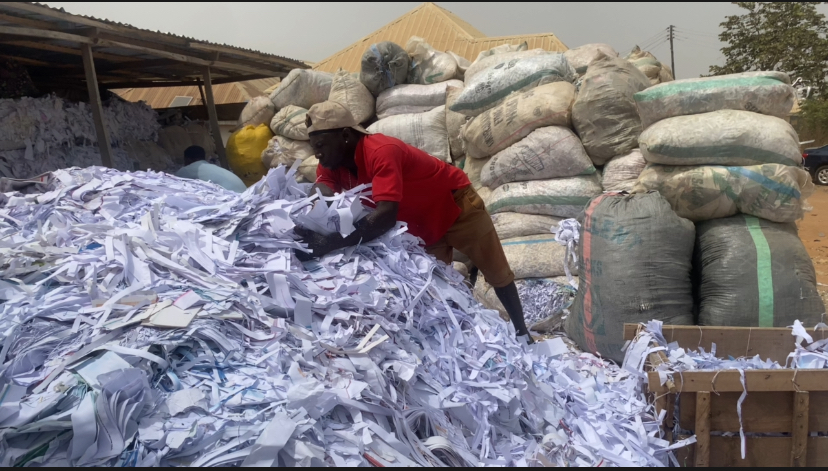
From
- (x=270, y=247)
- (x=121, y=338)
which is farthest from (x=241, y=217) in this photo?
(x=121, y=338)

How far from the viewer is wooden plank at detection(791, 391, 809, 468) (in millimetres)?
1971

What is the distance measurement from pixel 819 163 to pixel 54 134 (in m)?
14.1

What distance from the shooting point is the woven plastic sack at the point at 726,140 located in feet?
10.0

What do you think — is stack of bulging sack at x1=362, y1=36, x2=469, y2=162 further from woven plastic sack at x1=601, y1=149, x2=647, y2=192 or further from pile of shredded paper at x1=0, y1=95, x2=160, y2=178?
pile of shredded paper at x1=0, y1=95, x2=160, y2=178

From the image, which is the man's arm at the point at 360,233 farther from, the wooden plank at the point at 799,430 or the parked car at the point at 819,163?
the parked car at the point at 819,163

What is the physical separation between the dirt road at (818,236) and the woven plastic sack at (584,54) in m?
2.91

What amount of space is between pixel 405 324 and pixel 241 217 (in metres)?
0.82

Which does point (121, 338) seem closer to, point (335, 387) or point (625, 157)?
point (335, 387)

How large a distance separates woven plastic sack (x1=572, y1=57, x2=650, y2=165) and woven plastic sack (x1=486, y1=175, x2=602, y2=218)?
0.25 meters

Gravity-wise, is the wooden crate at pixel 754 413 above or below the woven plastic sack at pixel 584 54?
below

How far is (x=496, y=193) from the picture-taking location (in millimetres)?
4320

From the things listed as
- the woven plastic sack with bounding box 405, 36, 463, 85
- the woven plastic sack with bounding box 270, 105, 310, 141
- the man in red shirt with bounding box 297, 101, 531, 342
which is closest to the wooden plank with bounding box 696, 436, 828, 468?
the man in red shirt with bounding box 297, 101, 531, 342

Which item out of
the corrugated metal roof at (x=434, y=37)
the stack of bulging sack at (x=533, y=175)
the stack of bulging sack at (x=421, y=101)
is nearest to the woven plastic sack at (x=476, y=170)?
the stack of bulging sack at (x=533, y=175)

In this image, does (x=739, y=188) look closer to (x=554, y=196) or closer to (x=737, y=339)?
(x=737, y=339)
